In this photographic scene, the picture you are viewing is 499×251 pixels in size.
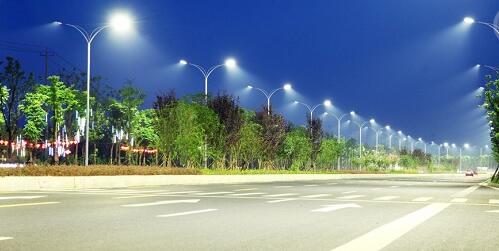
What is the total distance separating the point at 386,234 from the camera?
1162 centimetres

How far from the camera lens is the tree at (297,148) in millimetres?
77756

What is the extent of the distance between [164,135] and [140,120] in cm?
3724

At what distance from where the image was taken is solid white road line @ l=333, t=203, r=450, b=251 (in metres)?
9.88

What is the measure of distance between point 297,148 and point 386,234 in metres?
68.5

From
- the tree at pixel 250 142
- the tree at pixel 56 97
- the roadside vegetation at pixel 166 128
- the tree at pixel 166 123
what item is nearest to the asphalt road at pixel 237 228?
the roadside vegetation at pixel 166 128

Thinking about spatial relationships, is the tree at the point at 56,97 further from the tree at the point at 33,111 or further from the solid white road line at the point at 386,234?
the solid white road line at the point at 386,234

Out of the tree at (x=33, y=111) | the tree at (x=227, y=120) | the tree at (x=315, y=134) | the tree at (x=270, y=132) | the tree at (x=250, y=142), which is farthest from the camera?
the tree at (x=315, y=134)

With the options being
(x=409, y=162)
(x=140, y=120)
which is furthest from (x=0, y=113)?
(x=409, y=162)

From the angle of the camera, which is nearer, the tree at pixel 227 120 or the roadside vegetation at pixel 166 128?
the roadside vegetation at pixel 166 128

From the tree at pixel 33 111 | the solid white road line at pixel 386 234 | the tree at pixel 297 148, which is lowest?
the solid white road line at pixel 386 234

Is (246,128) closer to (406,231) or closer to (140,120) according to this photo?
(140,120)

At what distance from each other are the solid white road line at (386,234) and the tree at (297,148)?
200 feet

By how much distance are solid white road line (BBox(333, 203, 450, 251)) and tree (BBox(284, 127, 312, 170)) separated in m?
60.9

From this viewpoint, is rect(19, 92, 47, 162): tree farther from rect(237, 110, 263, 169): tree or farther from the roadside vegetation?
rect(237, 110, 263, 169): tree
